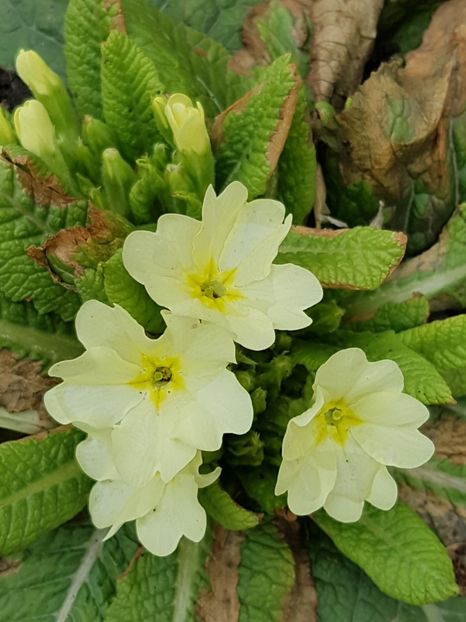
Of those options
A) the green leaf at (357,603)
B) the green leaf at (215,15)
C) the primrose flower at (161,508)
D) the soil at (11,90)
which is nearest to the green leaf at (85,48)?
the soil at (11,90)

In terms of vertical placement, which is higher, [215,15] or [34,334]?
[215,15]

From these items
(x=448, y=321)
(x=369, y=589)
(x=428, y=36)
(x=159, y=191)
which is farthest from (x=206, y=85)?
(x=369, y=589)

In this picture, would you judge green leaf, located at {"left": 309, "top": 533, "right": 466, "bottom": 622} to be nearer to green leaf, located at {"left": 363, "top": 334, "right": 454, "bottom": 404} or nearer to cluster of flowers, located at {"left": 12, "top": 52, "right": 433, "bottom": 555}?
cluster of flowers, located at {"left": 12, "top": 52, "right": 433, "bottom": 555}

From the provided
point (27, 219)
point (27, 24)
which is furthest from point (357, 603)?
point (27, 24)

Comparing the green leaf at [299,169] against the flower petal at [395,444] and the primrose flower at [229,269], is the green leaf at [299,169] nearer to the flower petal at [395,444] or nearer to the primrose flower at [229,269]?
the primrose flower at [229,269]

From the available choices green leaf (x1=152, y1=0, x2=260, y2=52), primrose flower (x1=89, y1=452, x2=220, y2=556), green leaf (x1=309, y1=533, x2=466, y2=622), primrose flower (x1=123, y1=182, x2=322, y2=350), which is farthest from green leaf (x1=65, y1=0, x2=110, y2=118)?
green leaf (x1=309, y1=533, x2=466, y2=622)

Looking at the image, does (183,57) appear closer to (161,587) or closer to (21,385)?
(21,385)
